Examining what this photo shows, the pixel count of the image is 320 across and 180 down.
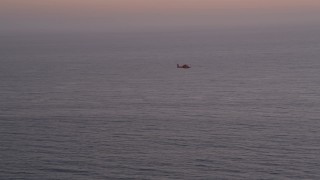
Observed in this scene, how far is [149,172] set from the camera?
40.2 metres

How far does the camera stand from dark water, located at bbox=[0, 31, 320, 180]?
134 feet

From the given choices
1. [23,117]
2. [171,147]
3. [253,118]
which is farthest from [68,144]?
[253,118]

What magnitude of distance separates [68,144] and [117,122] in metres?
8.54

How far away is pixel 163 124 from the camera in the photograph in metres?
53.9

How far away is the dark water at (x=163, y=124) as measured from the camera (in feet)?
134

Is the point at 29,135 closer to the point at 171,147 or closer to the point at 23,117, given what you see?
the point at 23,117

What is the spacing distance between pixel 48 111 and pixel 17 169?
1931cm

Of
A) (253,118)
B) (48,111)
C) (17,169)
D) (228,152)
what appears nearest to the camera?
(17,169)

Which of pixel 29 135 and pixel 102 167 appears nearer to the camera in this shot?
pixel 102 167

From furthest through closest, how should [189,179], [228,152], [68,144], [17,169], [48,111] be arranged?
1. [48,111]
2. [68,144]
3. [228,152]
4. [17,169]
5. [189,179]

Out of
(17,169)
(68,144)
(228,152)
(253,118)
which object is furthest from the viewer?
(253,118)

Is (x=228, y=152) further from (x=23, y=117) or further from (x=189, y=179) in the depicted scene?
(x=23, y=117)

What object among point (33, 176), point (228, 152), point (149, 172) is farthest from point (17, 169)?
point (228, 152)

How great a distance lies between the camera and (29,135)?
50188 millimetres
